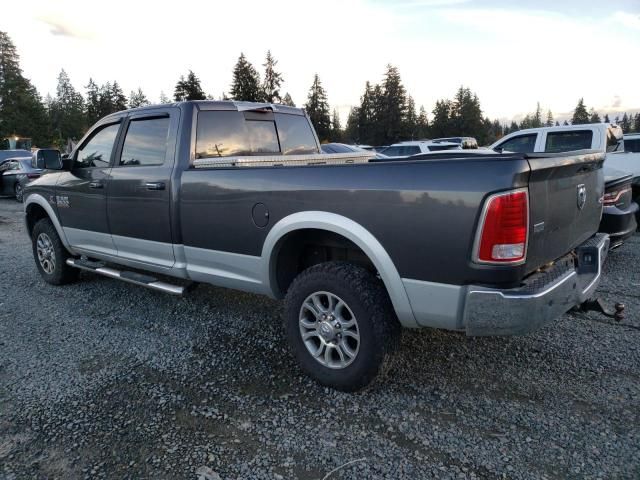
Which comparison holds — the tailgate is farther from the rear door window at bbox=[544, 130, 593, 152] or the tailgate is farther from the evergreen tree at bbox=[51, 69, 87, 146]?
the evergreen tree at bbox=[51, 69, 87, 146]

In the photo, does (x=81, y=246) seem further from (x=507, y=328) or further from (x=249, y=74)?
(x=249, y=74)

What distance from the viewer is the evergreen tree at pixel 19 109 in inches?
2549

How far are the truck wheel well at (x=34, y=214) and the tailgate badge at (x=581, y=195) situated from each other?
18.3 ft

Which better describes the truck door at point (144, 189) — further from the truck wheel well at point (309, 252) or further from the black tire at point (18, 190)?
the black tire at point (18, 190)

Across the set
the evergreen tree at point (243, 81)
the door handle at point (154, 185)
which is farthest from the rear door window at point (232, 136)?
the evergreen tree at point (243, 81)

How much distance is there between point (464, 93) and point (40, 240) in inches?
3537

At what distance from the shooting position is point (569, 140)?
8.09m

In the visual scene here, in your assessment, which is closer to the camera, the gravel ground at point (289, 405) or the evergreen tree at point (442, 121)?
the gravel ground at point (289, 405)

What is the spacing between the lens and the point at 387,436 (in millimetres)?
2600

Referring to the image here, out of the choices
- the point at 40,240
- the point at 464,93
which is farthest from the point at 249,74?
the point at 40,240

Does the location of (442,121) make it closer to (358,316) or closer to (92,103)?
(92,103)

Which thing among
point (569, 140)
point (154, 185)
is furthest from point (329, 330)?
point (569, 140)

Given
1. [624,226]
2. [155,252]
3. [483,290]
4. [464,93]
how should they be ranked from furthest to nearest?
[464,93] < [624,226] < [155,252] < [483,290]

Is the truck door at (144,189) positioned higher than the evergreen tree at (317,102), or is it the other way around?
the evergreen tree at (317,102)
